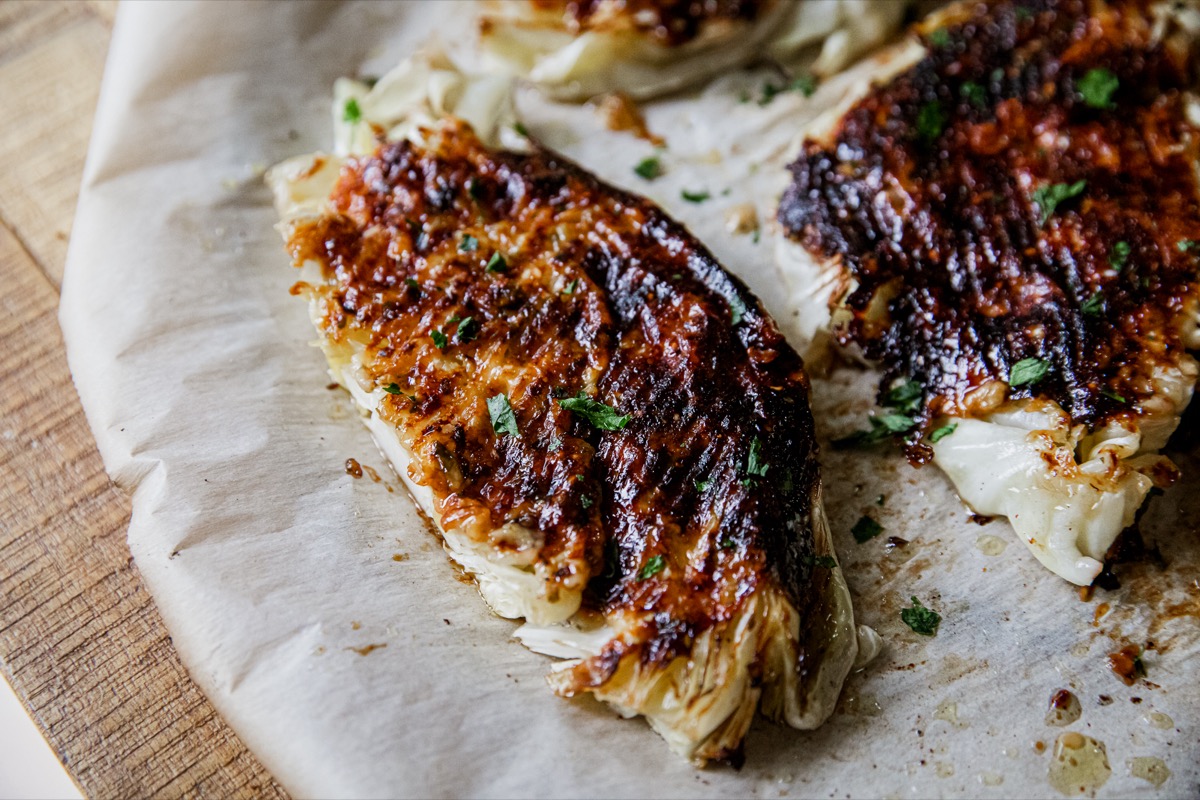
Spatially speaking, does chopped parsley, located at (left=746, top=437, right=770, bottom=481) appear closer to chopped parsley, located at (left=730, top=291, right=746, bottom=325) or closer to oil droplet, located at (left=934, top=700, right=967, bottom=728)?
chopped parsley, located at (left=730, top=291, right=746, bottom=325)

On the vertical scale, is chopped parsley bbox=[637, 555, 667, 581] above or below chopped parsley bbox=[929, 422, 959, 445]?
above

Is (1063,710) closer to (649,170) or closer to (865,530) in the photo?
(865,530)

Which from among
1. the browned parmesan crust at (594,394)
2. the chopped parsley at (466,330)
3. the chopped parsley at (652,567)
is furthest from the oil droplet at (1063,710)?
the chopped parsley at (466,330)

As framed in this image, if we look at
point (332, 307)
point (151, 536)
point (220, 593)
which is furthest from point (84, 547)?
point (332, 307)

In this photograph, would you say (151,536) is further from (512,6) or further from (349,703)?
(512,6)

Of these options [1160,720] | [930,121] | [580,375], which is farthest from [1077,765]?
[930,121]

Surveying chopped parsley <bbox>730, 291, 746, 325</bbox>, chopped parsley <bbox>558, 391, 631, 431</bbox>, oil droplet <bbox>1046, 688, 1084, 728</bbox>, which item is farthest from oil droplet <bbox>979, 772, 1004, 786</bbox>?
chopped parsley <bbox>730, 291, 746, 325</bbox>

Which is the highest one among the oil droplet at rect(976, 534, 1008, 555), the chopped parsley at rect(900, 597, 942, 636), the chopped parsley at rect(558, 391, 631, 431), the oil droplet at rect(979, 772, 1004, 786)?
the chopped parsley at rect(558, 391, 631, 431)

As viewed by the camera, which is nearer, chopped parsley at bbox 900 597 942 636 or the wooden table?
Answer: the wooden table
